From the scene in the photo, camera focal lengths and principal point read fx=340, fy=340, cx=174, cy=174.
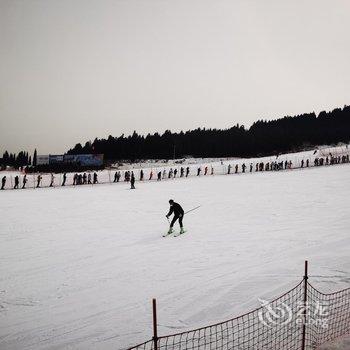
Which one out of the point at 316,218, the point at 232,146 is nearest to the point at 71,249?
the point at 316,218

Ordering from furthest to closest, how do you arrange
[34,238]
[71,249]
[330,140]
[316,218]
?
[330,140] < [316,218] < [34,238] < [71,249]

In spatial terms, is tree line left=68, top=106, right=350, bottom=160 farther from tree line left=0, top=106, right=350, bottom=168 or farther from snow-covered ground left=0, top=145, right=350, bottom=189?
snow-covered ground left=0, top=145, right=350, bottom=189

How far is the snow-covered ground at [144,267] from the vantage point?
6742 millimetres

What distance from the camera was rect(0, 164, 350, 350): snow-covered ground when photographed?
674 cm

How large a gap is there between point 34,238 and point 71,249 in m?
2.73

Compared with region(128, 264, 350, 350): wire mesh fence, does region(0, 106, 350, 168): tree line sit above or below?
above

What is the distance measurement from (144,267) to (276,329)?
453 cm

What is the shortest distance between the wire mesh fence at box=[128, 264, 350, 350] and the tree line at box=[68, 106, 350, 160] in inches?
3857

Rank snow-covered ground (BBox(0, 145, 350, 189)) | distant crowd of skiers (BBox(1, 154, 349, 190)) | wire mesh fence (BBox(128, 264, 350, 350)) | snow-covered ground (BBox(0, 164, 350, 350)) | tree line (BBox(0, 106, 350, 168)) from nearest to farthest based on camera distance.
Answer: wire mesh fence (BBox(128, 264, 350, 350)) < snow-covered ground (BBox(0, 164, 350, 350)) < distant crowd of skiers (BBox(1, 154, 349, 190)) < snow-covered ground (BBox(0, 145, 350, 189)) < tree line (BBox(0, 106, 350, 168))

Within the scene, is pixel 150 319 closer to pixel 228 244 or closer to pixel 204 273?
pixel 204 273

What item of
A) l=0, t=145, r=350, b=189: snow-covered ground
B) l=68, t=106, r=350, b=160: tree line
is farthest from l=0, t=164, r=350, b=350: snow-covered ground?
l=68, t=106, r=350, b=160: tree line

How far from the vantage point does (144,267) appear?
32.7 feet

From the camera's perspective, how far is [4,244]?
13.0 m

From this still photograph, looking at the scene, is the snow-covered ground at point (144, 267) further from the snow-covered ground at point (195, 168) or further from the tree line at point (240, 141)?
the tree line at point (240, 141)
